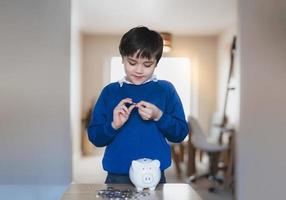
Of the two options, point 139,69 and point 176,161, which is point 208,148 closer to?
point 176,161

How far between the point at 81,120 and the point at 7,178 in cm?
321

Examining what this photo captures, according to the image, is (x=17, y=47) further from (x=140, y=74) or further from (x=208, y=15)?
(x=208, y=15)

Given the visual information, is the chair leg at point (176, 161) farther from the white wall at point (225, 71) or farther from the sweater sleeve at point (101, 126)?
the sweater sleeve at point (101, 126)

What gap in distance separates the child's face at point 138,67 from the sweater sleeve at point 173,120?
0.09 metres

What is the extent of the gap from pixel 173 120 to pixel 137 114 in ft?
0.32

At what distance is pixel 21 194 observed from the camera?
222cm

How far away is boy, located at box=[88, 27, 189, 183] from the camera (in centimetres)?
96

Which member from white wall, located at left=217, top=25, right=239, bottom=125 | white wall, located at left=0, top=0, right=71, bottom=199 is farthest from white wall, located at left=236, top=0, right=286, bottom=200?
white wall, located at left=217, top=25, right=239, bottom=125

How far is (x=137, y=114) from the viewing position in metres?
0.99

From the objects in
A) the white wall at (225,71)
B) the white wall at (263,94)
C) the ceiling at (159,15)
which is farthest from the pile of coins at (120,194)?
the white wall at (225,71)

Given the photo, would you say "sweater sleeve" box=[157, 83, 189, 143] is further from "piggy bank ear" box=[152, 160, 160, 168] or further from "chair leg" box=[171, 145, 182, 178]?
"chair leg" box=[171, 145, 182, 178]

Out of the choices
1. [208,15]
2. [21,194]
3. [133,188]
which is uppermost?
[208,15]

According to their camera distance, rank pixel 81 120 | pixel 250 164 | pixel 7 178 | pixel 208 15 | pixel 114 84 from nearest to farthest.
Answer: pixel 114 84, pixel 7 178, pixel 250 164, pixel 208 15, pixel 81 120

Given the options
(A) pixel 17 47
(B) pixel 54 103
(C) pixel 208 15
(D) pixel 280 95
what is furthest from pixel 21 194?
(C) pixel 208 15
